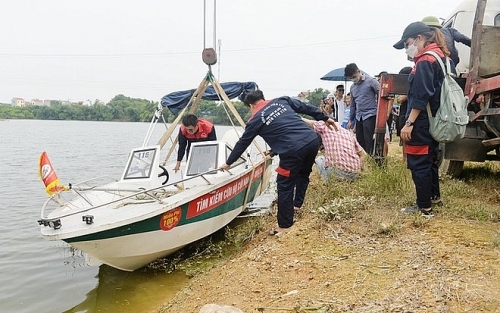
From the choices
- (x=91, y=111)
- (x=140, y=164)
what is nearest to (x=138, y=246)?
(x=140, y=164)

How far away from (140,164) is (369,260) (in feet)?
13.0

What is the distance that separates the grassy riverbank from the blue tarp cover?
3286 mm

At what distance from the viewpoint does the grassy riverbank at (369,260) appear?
2930 millimetres

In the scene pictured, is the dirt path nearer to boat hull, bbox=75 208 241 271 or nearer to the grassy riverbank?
the grassy riverbank

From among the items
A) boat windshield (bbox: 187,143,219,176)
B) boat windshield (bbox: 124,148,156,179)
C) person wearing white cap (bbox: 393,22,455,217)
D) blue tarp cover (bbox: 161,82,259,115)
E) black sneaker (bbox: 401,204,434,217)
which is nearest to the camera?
person wearing white cap (bbox: 393,22,455,217)

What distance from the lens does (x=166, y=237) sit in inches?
201

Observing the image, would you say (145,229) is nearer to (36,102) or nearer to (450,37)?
(450,37)

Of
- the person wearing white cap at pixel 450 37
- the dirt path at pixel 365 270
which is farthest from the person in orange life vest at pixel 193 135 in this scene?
the person wearing white cap at pixel 450 37

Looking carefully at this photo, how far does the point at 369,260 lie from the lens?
3.61m

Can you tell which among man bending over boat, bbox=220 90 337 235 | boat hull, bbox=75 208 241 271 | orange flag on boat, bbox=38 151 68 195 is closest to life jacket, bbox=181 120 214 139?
boat hull, bbox=75 208 241 271

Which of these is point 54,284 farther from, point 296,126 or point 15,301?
point 296,126

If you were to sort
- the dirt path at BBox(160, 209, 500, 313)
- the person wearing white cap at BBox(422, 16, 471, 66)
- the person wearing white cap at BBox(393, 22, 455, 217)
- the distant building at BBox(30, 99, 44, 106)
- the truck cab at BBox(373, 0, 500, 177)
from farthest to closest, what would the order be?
the distant building at BBox(30, 99, 44, 106) → the person wearing white cap at BBox(422, 16, 471, 66) → the truck cab at BBox(373, 0, 500, 177) → the person wearing white cap at BBox(393, 22, 455, 217) → the dirt path at BBox(160, 209, 500, 313)

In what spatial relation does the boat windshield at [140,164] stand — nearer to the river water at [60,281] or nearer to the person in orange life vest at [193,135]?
the person in orange life vest at [193,135]

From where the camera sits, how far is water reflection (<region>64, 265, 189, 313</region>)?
15.3 feet
